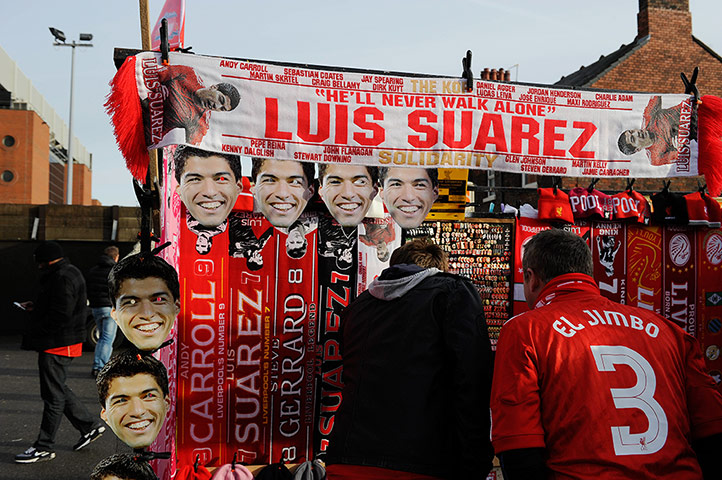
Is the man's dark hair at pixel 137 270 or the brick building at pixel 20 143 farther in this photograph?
the brick building at pixel 20 143

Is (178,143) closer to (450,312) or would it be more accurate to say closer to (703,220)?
(450,312)

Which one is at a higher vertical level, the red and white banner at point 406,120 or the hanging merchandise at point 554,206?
the red and white banner at point 406,120

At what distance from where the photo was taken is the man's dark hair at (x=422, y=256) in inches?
98.5

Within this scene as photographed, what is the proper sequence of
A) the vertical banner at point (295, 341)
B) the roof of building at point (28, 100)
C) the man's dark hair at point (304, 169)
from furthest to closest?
the roof of building at point (28, 100) < the vertical banner at point (295, 341) < the man's dark hair at point (304, 169)

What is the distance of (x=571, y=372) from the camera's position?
1935 mm

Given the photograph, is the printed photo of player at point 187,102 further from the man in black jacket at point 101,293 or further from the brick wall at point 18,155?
the brick wall at point 18,155

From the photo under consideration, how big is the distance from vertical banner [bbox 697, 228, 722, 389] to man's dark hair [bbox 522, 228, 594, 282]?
2.36m

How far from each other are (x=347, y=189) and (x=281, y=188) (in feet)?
1.22

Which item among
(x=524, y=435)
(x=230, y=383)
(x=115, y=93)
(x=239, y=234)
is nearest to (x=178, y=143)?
(x=115, y=93)

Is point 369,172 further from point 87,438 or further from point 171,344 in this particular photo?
point 87,438

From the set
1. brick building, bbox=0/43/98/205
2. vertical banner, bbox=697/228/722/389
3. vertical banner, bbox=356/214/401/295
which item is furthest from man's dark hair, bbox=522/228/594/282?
brick building, bbox=0/43/98/205

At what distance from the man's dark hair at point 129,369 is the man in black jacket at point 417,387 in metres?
1.02

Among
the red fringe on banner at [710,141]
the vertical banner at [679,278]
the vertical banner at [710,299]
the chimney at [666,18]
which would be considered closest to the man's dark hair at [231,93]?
the red fringe on banner at [710,141]

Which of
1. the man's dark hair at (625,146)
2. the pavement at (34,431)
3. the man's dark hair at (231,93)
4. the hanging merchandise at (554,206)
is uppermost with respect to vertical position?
the man's dark hair at (231,93)
